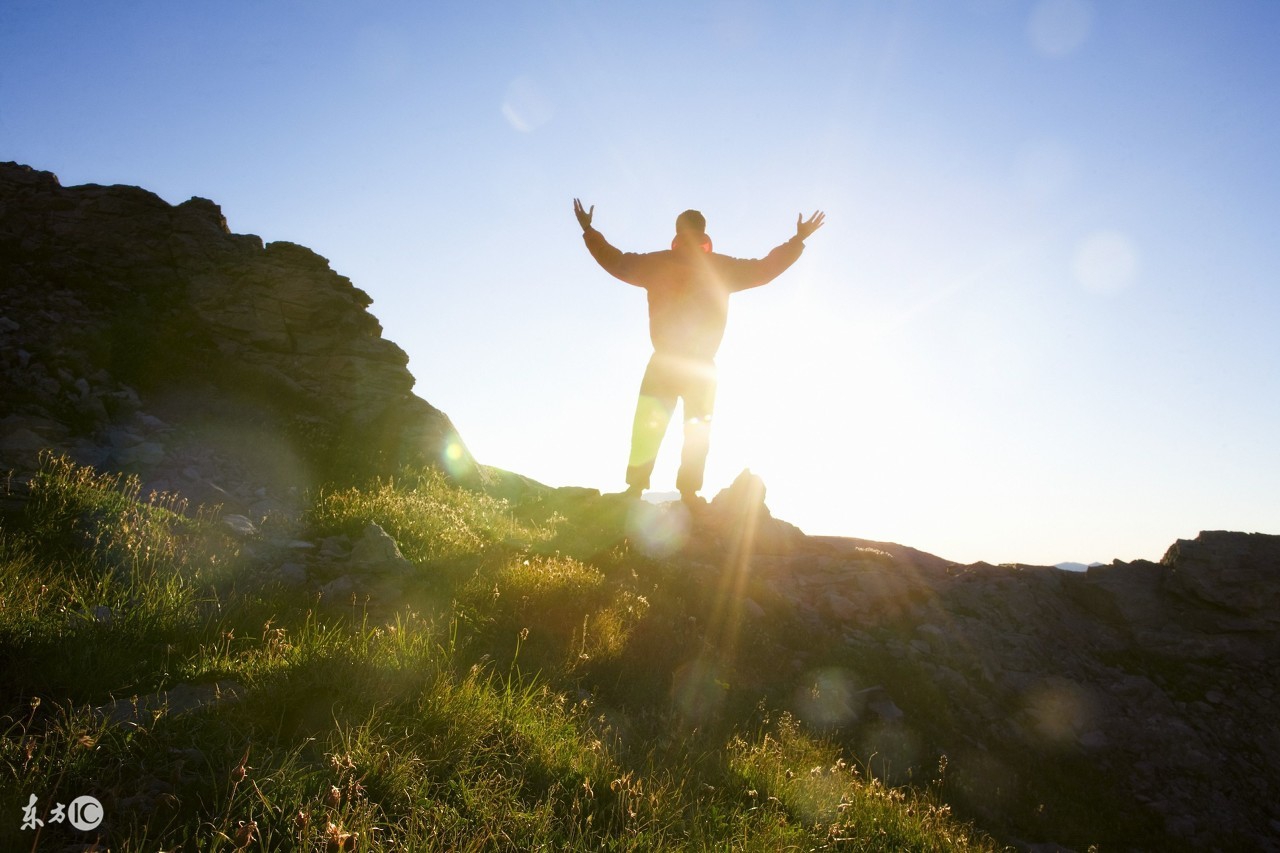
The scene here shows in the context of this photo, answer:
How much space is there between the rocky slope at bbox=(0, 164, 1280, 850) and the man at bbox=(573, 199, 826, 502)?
1.75 m

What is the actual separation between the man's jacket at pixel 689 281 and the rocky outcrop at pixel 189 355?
491 cm

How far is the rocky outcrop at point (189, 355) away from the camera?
8.62 metres

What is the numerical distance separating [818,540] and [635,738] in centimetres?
683

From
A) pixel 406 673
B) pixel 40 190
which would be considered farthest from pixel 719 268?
pixel 40 190

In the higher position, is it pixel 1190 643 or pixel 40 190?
pixel 40 190

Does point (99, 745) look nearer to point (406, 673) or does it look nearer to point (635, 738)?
point (406, 673)

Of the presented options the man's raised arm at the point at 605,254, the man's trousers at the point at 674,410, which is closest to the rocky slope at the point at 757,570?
the man's trousers at the point at 674,410

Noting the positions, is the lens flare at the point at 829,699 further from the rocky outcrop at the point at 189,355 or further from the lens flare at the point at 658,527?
the rocky outcrop at the point at 189,355

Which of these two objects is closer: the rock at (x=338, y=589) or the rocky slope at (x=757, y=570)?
the rock at (x=338, y=589)

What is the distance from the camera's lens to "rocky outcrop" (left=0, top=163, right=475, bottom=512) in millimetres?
8617

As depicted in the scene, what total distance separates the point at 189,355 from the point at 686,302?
27.9ft

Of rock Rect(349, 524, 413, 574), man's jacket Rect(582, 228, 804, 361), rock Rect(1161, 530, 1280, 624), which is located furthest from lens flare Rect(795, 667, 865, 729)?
rock Rect(1161, 530, 1280, 624)

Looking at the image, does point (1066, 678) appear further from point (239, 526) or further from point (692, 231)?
point (239, 526)

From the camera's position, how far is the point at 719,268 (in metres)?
9.80
